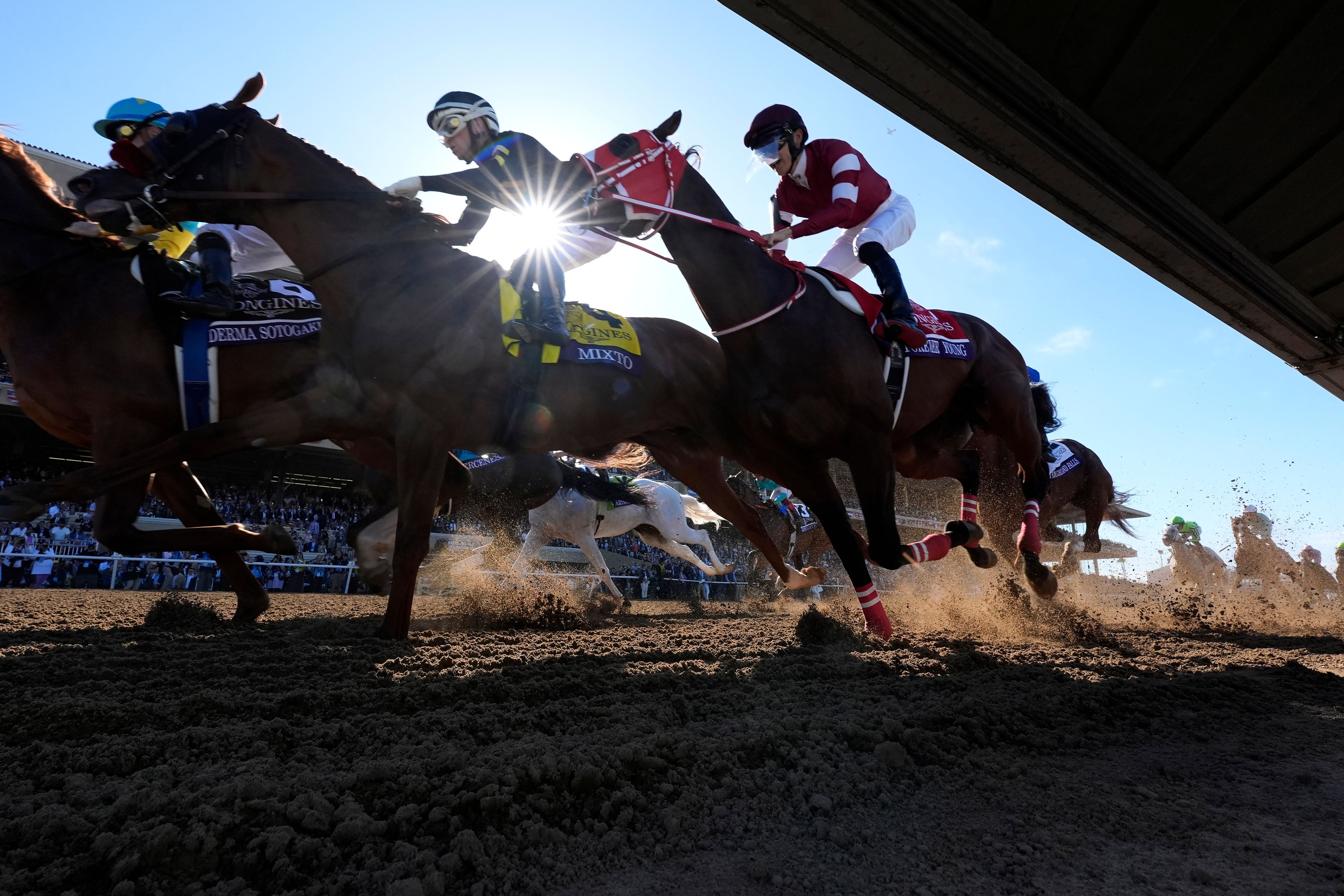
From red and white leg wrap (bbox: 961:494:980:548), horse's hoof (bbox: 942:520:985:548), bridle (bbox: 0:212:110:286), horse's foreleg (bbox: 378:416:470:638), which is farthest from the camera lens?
red and white leg wrap (bbox: 961:494:980:548)

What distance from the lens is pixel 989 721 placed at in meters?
1.89

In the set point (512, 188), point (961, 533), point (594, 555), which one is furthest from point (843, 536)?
point (594, 555)

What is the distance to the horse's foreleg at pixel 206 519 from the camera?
4.24m

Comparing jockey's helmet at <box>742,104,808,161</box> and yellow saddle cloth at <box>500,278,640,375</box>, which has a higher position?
jockey's helmet at <box>742,104,808,161</box>

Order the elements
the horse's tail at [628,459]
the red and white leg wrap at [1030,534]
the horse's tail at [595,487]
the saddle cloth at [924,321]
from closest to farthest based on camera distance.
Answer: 1. the saddle cloth at [924,321]
2. the red and white leg wrap at [1030,534]
3. the horse's tail at [628,459]
4. the horse's tail at [595,487]

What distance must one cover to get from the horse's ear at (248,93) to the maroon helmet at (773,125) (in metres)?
2.70

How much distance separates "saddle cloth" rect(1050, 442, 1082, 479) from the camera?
813 centimetres

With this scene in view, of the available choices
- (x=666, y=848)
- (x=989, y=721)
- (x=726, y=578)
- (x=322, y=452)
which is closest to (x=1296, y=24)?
(x=989, y=721)

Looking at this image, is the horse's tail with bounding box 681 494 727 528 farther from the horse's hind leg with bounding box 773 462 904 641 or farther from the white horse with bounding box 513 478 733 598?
the horse's hind leg with bounding box 773 462 904 641

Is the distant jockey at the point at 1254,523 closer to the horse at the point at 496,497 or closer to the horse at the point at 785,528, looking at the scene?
the horse at the point at 785,528

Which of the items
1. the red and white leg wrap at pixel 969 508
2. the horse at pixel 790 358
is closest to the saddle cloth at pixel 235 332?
the horse at pixel 790 358

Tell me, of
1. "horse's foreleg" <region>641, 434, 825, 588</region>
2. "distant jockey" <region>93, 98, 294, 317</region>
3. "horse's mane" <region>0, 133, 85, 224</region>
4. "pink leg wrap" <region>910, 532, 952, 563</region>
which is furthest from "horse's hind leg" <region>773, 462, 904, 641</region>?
"horse's mane" <region>0, 133, 85, 224</region>

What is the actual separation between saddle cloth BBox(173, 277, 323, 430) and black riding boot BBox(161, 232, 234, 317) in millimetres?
74

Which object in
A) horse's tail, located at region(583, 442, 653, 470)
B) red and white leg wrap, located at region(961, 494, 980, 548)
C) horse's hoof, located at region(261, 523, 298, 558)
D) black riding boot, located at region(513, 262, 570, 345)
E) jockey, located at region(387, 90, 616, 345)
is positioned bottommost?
horse's hoof, located at region(261, 523, 298, 558)
